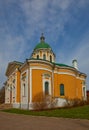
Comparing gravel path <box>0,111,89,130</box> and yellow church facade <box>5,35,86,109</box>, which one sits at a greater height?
yellow church facade <box>5,35,86,109</box>

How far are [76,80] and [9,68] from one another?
11.0m

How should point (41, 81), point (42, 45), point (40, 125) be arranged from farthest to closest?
point (42, 45) < point (41, 81) < point (40, 125)

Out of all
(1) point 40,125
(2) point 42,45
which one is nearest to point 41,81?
(2) point 42,45

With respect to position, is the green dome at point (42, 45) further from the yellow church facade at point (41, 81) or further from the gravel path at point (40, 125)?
the gravel path at point (40, 125)

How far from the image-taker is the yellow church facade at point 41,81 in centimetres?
2597

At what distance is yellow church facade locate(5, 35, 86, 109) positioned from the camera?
26.0 metres

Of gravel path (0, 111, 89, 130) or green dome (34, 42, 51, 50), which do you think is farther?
green dome (34, 42, 51, 50)

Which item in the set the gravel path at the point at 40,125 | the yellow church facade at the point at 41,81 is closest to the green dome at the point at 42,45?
the yellow church facade at the point at 41,81

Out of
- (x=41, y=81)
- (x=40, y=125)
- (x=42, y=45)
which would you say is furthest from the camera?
(x=42, y=45)

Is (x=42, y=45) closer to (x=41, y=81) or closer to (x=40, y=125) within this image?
(x=41, y=81)

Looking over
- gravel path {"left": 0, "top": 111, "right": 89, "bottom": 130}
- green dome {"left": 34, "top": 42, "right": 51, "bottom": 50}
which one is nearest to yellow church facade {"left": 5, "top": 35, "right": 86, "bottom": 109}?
green dome {"left": 34, "top": 42, "right": 51, "bottom": 50}

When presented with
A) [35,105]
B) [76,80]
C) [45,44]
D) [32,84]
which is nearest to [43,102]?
[35,105]

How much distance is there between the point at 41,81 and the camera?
2650cm

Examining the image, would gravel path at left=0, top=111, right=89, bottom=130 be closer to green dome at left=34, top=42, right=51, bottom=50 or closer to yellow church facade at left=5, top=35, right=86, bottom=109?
yellow church facade at left=5, top=35, right=86, bottom=109
